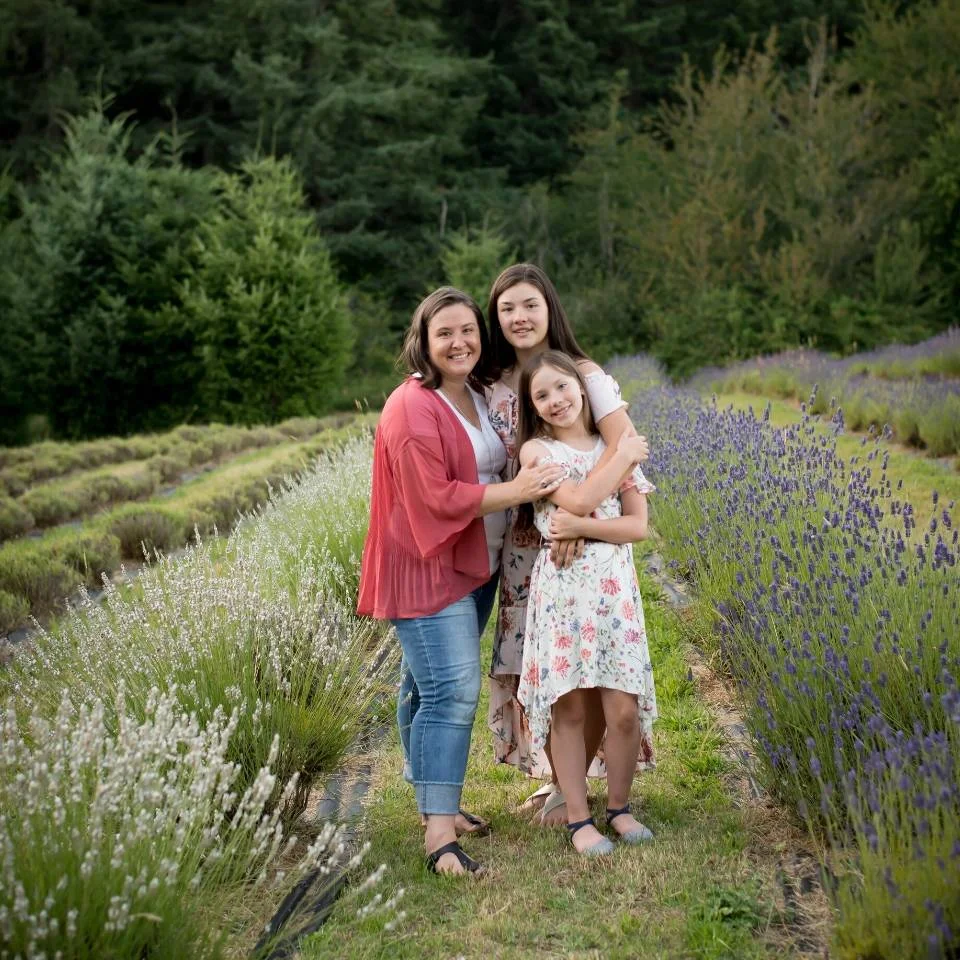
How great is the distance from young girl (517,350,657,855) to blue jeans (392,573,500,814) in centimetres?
22

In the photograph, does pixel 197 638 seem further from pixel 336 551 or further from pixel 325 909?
pixel 336 551

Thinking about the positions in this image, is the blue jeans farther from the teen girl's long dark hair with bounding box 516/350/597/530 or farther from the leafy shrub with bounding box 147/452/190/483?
the leafy shrub with bounding box 147/452/190/483

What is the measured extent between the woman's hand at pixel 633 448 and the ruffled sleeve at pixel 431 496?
1.62ft

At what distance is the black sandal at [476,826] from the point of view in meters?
3.74

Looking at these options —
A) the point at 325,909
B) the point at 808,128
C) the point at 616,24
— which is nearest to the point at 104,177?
the point at 808,128

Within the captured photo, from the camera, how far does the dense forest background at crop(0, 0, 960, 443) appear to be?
20.6m

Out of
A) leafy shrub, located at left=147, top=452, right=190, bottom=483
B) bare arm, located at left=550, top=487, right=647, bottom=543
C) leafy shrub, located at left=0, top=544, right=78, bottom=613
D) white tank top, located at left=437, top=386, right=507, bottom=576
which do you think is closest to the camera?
bare arm, located at left=550, top=487, right=647, bottom=543

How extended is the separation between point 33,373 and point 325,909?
2000cm

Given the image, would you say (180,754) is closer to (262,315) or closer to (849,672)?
(849,672)

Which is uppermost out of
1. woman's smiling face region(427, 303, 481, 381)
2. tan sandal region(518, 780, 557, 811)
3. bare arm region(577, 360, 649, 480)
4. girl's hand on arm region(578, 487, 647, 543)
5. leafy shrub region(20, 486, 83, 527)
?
woman's smiling face region(427, 303, 481, 381)

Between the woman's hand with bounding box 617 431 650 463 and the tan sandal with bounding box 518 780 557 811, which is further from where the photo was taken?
the tan sandal with bounding box 518 780 557 811

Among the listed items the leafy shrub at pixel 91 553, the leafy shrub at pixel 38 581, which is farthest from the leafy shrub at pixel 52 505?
the leafy shrub at pixel 38 581

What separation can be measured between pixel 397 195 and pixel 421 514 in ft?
84.8

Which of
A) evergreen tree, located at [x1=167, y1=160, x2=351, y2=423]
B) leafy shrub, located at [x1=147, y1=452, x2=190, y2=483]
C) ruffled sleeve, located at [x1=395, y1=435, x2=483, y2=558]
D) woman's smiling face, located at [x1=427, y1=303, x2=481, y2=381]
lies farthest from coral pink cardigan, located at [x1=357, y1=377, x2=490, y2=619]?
evergreen tree, located at [x1=167, y1=160, x2=351, y2=423]
